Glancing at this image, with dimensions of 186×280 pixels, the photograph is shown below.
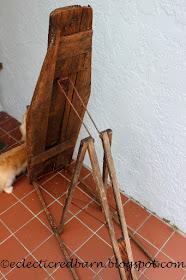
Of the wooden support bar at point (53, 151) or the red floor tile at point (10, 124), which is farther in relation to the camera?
the red floor tile at point (10, 124)

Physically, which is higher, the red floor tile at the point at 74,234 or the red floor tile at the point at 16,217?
the red floor tile at the point at 16,217

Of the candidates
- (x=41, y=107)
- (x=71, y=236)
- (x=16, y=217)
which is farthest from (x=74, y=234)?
(x=41, y=107)

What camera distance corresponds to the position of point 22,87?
3.70 metres

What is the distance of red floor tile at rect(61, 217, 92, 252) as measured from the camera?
2604 mm

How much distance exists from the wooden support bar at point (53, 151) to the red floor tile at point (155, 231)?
→ 3.89 ft

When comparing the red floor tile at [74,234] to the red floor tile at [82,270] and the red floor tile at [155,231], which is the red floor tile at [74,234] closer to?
the red floor tile at [82,270]

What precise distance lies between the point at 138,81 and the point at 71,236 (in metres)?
1.65

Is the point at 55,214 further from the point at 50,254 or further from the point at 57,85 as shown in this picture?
the point at 57,85

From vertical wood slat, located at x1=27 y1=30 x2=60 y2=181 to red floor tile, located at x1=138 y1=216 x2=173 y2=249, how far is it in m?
1.36

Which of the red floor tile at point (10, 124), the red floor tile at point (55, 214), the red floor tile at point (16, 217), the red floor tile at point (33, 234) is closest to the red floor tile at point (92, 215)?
the red floor tile at point (55, 214)

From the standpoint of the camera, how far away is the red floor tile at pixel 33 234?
8.48ft

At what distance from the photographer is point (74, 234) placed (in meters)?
2.68

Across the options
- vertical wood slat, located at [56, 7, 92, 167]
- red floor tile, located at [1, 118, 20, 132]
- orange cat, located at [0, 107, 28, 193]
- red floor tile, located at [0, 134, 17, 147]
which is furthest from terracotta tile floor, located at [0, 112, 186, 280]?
red floor tile, located at [1, 118, 20, 132]

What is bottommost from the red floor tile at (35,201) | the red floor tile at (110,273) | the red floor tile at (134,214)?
the red floor tile at (134,214)
